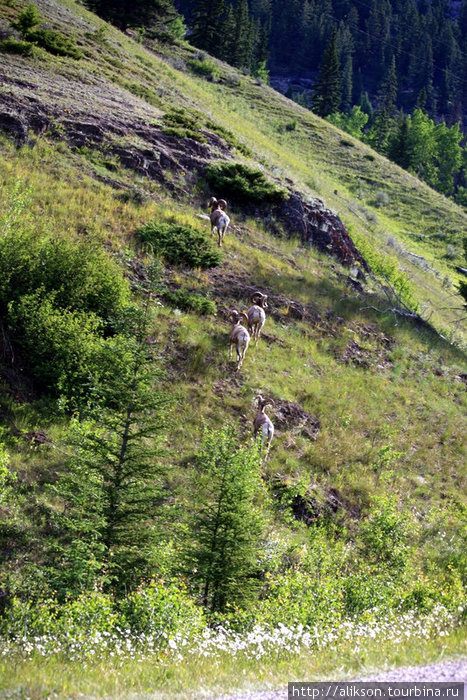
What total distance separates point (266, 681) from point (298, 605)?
2.52 metres

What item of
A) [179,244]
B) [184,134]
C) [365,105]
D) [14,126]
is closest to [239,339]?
[179,244]

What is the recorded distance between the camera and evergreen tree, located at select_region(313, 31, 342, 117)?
8425cm

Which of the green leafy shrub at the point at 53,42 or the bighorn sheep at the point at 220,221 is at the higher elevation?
the green leafy shrub at the point at 53,42

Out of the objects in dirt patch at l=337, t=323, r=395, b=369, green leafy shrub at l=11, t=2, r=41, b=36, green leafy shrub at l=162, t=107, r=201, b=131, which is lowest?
dirt patch at l=337, t=323, r=395, b=369

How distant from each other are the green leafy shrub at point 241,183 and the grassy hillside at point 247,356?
0.54 metres

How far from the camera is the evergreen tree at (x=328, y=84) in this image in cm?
8425

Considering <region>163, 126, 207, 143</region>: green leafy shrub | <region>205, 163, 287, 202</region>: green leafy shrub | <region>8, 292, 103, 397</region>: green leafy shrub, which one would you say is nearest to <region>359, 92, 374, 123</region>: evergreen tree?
<region>163, 126, 207, 143</region>: green leafy shrub

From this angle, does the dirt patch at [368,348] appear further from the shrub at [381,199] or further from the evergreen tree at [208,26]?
the evergreen tree at [208,26]

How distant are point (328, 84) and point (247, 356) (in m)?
78.7

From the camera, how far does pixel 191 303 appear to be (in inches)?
730

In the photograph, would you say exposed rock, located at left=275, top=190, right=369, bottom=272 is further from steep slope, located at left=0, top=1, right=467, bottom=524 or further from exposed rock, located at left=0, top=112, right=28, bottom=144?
exposed rock, located at left=0, top=112, right=28, bottom=144

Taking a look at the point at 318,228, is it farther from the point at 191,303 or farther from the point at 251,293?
the point at 191,303

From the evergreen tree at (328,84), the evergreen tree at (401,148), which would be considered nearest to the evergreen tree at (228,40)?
the evergreen tree at (328,84)

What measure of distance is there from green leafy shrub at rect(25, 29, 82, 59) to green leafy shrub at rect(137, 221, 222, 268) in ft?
57.4
